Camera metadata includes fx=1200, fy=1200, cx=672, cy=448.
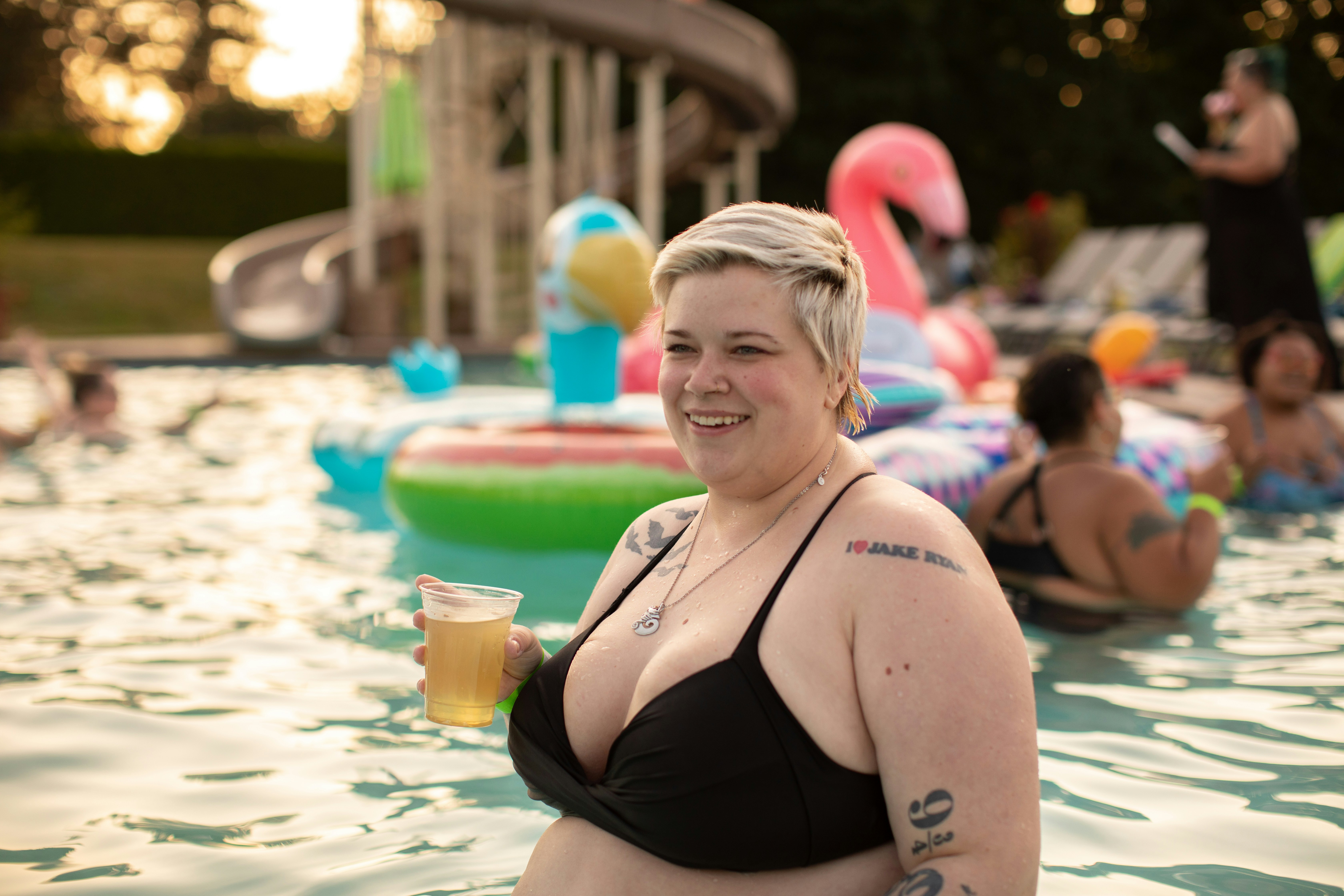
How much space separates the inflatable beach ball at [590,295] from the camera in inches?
226

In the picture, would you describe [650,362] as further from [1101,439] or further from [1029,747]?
[1029,747]

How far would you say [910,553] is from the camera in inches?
57.7

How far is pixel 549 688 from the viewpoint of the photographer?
5.85ft

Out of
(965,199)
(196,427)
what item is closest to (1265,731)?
(196,427)

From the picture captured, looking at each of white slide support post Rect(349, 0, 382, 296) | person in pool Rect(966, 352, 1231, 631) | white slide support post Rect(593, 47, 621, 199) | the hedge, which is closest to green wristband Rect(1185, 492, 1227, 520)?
person in pool Rect(966, 352, 1231, 631)

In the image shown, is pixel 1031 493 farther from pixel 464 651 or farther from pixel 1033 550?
pixel 464 651

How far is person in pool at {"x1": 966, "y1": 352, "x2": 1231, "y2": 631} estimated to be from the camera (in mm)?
3793

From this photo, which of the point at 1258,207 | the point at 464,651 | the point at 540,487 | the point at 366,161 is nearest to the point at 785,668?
the point at 464,651

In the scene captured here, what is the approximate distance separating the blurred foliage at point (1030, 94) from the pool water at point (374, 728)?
68.3ft

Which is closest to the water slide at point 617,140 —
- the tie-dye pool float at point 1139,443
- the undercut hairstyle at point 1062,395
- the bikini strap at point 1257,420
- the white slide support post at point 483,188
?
the white slide support post at point 483,188

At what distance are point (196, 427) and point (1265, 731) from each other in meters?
8.07

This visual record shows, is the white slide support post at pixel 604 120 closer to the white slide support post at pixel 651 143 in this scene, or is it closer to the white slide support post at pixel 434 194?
the white slide support post at pixel 651 143

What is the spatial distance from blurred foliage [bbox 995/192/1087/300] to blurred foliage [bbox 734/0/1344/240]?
5.20m

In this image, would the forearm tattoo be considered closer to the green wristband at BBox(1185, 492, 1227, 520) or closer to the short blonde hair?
the green wristband at BBox(1185, 492, 1227, 520)
